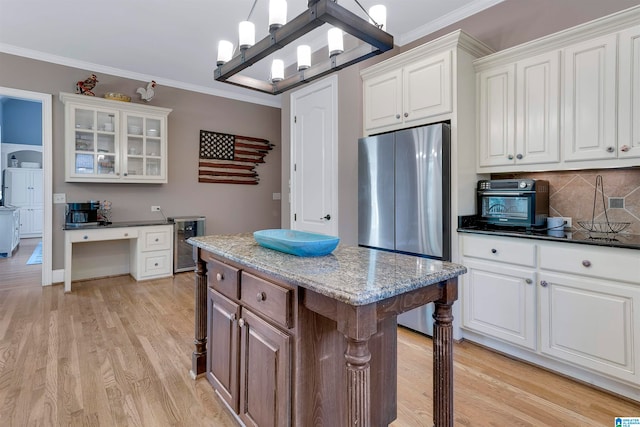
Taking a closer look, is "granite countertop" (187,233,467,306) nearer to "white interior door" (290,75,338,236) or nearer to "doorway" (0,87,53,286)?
"white interior door" (290,75,338,236)

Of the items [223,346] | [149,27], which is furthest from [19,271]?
[223,346]

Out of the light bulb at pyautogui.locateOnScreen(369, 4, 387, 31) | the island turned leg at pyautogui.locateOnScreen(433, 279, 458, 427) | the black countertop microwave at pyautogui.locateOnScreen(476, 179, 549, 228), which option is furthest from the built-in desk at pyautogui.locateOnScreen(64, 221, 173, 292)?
the island turned leg at pyautogui.locateOnScreen(433, 279, 458, 427)

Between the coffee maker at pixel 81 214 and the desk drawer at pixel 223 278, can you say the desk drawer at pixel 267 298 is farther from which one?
the coffee maker at pixel 81 214

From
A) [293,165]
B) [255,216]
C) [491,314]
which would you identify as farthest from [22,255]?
[491,314]

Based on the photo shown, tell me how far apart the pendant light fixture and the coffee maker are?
3039mm

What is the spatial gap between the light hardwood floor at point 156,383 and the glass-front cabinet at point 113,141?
1.85m

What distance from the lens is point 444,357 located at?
4.19 feet

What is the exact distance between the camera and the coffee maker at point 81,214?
389 cm

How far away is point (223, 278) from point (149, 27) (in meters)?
3.09

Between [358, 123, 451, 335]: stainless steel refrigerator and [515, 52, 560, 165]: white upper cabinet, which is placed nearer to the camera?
[515, 52, 560, 165]: white upper cabinet

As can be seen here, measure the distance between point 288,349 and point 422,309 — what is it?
1.79m

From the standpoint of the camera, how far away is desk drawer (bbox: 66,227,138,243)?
378 centimetres

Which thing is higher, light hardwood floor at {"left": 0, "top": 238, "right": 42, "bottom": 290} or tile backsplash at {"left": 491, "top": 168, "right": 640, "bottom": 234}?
tile backsplash at {"left": 491, "top": 168, "right": 640, "bottom": 234}

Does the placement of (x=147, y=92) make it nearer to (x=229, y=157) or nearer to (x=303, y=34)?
(x=229, y=157)
